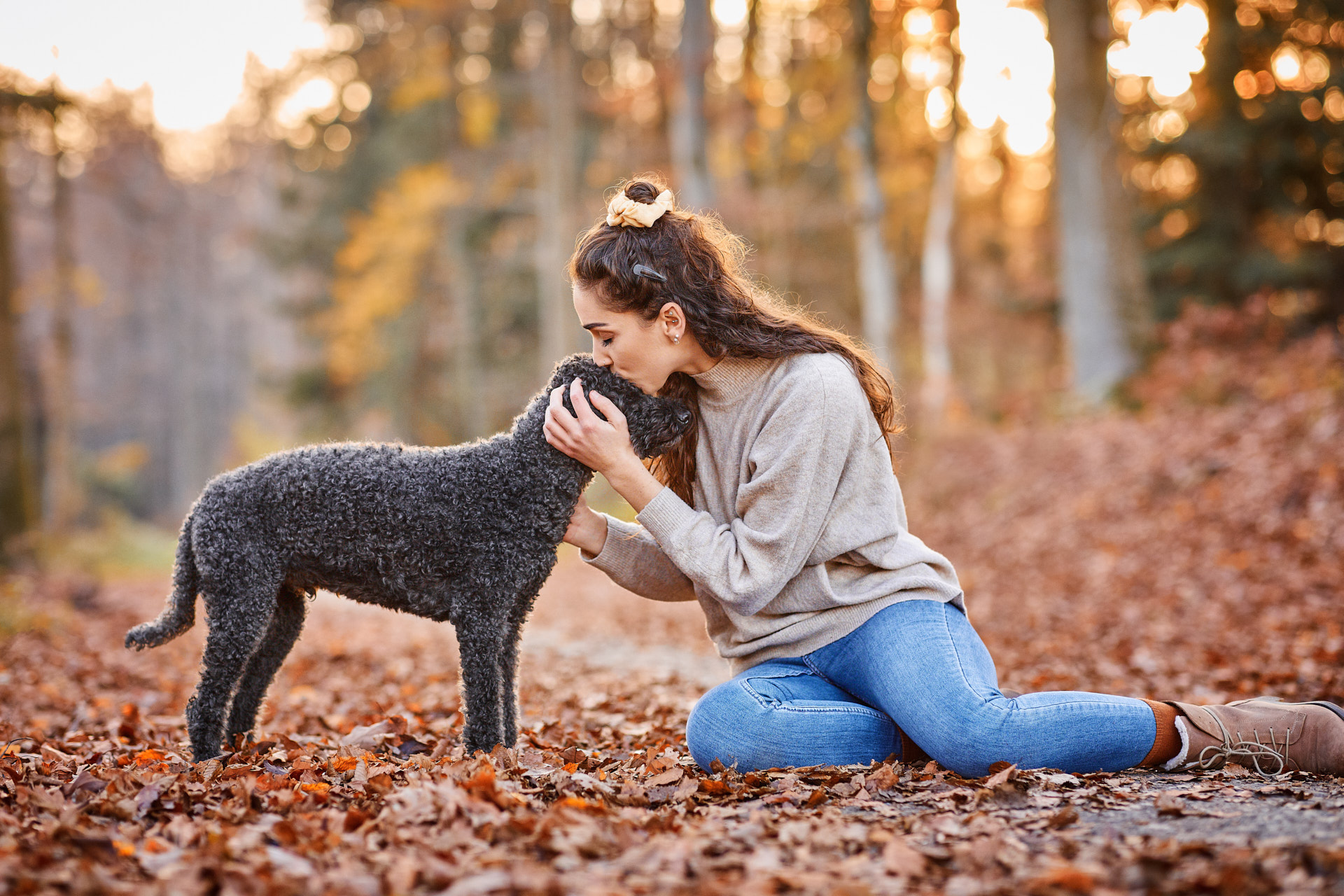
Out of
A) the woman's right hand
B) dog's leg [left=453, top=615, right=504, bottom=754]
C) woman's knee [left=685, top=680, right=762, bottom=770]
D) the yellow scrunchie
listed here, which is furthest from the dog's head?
woman's knee [left=685, top=680, right=762, bottom=770]

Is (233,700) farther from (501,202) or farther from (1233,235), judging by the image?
(501,202)

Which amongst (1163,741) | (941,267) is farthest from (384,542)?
(941,267)

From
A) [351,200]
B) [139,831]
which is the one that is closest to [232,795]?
[139,831]

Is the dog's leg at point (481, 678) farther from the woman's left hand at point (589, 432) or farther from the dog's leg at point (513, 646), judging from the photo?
the woman's left hand at point (589, 432)

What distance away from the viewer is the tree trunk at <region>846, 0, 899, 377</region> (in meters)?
14.7

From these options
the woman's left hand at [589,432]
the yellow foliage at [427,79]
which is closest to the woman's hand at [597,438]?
the woman's left hand at [589,432]

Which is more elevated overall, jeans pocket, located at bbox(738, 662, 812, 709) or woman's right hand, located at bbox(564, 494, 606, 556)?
woman's right hand, located at bbox(564, 494, 606, 556)

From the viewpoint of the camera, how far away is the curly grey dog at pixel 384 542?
304 centimetres

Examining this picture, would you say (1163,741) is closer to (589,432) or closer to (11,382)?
(589,432)

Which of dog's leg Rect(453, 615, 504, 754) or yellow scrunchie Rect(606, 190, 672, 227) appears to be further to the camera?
yellow scrunchie Rect(606, 190, 672, 227)

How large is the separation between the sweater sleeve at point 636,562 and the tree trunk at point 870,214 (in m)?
11.2

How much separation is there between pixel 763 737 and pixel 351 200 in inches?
878

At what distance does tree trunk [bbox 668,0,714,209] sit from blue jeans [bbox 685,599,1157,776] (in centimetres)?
1181

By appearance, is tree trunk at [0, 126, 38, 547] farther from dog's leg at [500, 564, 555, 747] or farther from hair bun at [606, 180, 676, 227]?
hair bun at [606, 180, 676, 227]
